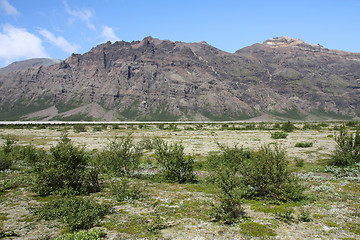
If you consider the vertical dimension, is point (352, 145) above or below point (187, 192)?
above

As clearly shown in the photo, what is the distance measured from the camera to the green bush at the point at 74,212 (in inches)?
389

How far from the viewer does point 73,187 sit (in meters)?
14.6

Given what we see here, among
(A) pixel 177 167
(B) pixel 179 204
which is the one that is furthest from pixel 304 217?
(A) pixel 177 167

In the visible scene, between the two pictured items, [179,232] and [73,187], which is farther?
[73,187]

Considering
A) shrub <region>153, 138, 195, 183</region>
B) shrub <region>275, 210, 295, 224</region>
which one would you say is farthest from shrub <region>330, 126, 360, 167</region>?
shrub <region>275, 210, 295, 224</region>

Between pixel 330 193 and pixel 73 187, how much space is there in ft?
51.7

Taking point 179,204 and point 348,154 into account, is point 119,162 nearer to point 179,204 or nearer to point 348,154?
point 179,204

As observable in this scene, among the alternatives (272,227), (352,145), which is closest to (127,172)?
(272,227)

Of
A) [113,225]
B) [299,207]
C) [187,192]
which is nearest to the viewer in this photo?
[113,225]

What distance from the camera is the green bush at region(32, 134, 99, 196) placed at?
46.3 feet

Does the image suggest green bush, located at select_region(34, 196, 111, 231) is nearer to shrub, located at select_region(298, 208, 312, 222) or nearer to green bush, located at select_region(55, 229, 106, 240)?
green bush, located at select_region(55, 229, 106, 240)

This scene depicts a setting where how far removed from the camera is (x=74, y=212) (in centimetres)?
1055

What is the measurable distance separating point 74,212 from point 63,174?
423 cm

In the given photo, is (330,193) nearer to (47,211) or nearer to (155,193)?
(155,193)
